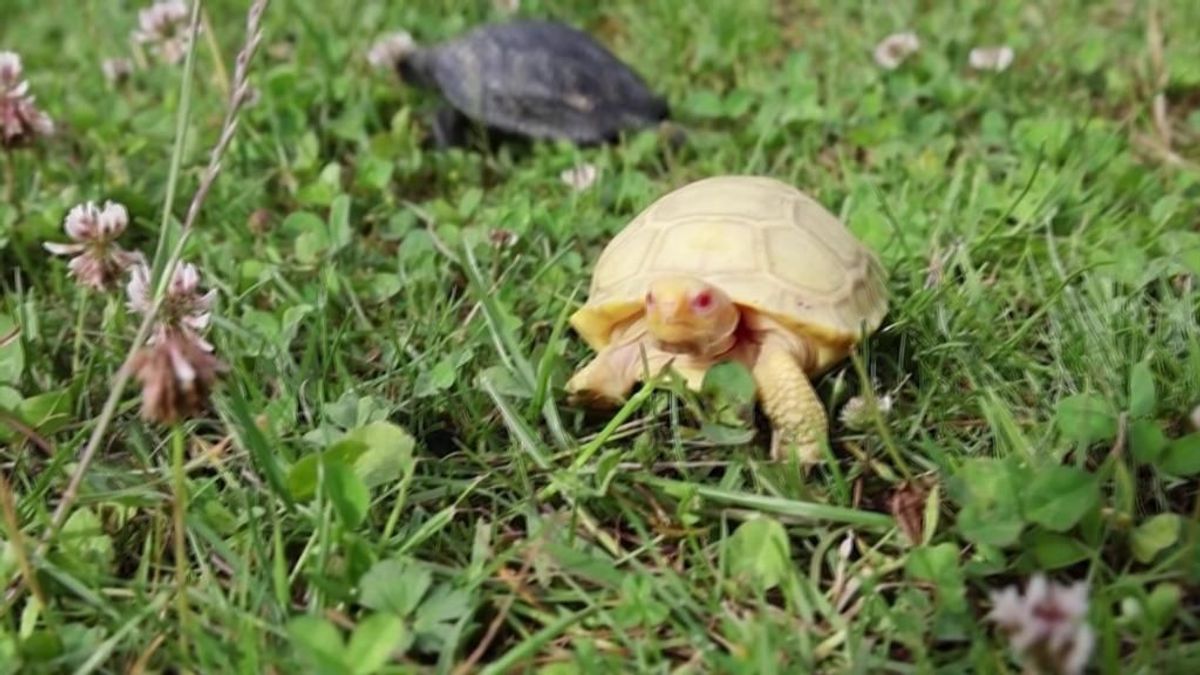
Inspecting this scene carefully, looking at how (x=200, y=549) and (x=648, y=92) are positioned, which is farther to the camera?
(x=648, y=92)

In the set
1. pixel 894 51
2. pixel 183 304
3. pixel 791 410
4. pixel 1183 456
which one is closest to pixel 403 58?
pixel 894 51

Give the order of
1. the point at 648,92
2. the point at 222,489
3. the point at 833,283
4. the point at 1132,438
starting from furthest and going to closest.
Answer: the point at 648,92
the point at 833,283
the point at 222,489
the point at 1132,438

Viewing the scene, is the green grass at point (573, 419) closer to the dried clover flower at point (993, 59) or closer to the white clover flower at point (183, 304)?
the dried clover flower at point (993, 59)

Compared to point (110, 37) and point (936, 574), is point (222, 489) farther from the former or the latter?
point (110, 37)

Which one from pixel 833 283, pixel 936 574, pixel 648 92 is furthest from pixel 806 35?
pixel 936 574

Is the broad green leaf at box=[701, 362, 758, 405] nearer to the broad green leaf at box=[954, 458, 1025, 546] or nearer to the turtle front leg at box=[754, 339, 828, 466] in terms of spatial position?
the turtle front leg at box=[754, 339, 828, 466]

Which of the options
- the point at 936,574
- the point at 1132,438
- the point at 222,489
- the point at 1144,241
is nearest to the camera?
the point at 936,574
